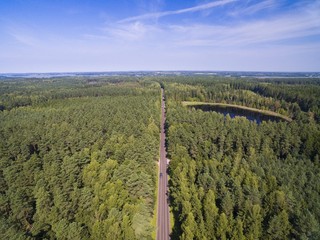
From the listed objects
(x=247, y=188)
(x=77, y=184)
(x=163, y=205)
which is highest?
(x=247, y=188)

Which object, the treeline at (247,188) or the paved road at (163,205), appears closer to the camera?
the treeline at (247,188)

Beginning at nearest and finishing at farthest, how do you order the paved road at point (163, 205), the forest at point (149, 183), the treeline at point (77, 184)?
the forest at point (149, 183) → the treeline at point (77, 184) → the paved road at point (163, 205)

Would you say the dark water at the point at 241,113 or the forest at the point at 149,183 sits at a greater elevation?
A: the forest at the point at 149,183

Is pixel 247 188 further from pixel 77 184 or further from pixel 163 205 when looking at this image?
pixel 77 184

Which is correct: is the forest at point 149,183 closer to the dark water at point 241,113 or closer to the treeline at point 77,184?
the treeline at point 77,184

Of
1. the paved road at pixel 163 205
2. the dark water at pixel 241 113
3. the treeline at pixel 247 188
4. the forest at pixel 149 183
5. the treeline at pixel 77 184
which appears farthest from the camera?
the dark water at pixel 241 113

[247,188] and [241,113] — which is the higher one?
[247,188]

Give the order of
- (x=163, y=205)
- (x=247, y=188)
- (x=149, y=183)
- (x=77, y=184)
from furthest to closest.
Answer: (x=149, y=183) → (x=163, y=205) → (x=77, y=184) → (x=247, y=188)

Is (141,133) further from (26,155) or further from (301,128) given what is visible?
(301,128)

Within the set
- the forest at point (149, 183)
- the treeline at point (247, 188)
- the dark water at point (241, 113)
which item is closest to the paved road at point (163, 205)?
the forest at point (149, 183)

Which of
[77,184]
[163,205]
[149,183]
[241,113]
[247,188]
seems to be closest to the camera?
[247,188]

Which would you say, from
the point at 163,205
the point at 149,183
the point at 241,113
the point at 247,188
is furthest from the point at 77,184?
the point at 241,113
